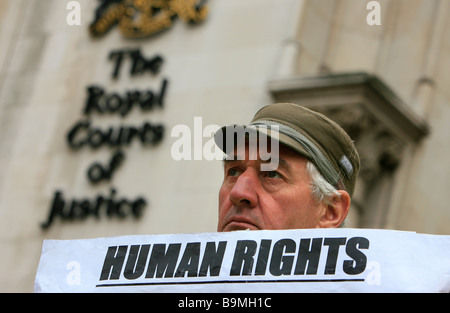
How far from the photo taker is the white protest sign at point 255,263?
243 cm

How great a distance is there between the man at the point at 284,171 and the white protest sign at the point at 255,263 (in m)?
0.42

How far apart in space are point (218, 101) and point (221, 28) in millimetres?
721

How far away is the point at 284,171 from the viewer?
10.3 ft

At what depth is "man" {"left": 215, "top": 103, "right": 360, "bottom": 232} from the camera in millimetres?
3059

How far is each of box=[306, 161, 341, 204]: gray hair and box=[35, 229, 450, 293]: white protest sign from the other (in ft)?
1.84

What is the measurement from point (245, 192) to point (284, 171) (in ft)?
0.46

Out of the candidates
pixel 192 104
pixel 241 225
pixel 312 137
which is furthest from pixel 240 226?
→ pixel 192 104

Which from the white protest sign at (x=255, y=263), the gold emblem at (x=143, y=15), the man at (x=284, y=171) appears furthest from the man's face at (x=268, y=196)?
the gold emblem at (x=143, y=15)

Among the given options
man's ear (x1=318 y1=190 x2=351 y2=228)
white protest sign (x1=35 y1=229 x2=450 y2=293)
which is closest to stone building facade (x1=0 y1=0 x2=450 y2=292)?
man's ear (x1=318 y1=190 x2=351 y2=228)

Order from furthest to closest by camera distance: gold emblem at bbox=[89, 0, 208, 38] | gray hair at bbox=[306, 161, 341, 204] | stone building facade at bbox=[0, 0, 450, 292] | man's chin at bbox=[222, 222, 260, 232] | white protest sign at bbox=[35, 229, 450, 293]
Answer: gold emblem at bbox=[89, 0, 208, 38] → stone building facade at bbox=[0, 0, 450, 292] → gray hair at bbox=[306, 161, 341, 204] → man's chin at bbox=[222, 222, 260, 232] → white protest sign at bbox=[35, 229, 450, 293]

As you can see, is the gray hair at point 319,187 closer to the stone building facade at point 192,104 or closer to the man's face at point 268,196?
the man's face at point 268,196

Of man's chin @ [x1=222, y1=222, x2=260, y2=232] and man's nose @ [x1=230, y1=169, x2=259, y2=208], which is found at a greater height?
man's nose @ [x1=230, y1=169, x2=259, y2=208]

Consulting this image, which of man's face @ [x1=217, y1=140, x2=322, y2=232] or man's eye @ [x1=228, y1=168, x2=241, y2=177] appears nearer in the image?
man's face @ [x1=217, y1=140, x2=322, y2=232]

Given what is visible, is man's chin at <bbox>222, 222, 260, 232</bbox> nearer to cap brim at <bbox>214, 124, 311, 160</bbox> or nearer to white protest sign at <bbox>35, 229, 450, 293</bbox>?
cap brim at <bbox>214, 124, 311, 160</bbox>
